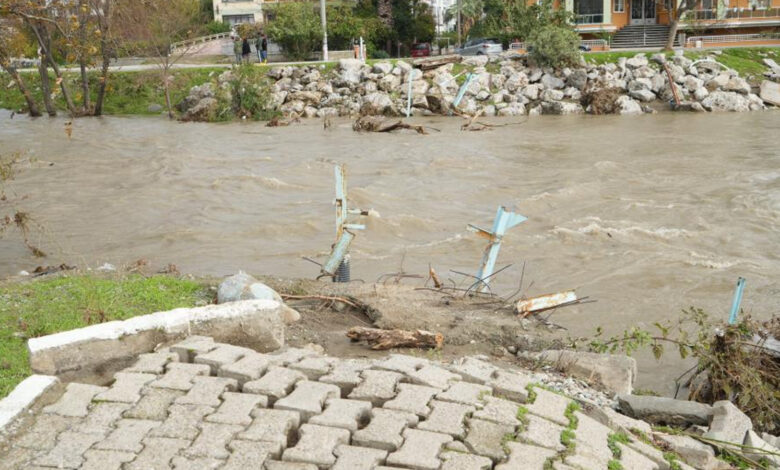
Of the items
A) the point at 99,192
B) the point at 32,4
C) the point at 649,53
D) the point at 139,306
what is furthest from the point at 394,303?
the point at 649,53

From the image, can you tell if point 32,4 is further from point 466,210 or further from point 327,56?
point 327,56

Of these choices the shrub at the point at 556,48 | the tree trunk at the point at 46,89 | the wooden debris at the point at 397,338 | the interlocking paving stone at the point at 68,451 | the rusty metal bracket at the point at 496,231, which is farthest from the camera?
the shrub at the point at 556,48

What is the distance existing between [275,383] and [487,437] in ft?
4.20

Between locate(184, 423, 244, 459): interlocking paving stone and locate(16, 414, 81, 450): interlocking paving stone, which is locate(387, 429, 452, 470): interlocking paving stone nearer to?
locate(184, 423, 244, 459): interlocking paving stone

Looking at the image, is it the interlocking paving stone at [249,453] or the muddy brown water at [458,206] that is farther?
the muddy brown water at [458,206]

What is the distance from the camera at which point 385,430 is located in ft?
13.9

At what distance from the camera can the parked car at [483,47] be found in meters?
41.9

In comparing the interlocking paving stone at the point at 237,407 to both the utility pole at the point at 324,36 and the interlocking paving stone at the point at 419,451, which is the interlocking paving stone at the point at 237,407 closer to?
the interlocking paving stone at the point at 419,451

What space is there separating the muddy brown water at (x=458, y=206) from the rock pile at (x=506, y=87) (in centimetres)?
525

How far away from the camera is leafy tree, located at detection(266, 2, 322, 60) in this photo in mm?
41938

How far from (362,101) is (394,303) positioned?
84.7 ft

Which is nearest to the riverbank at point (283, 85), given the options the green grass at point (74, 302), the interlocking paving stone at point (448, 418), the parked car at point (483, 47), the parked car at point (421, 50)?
the parked car at point (483, 47)

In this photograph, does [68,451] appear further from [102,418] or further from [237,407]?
[237,407]

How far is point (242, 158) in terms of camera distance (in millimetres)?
22203
